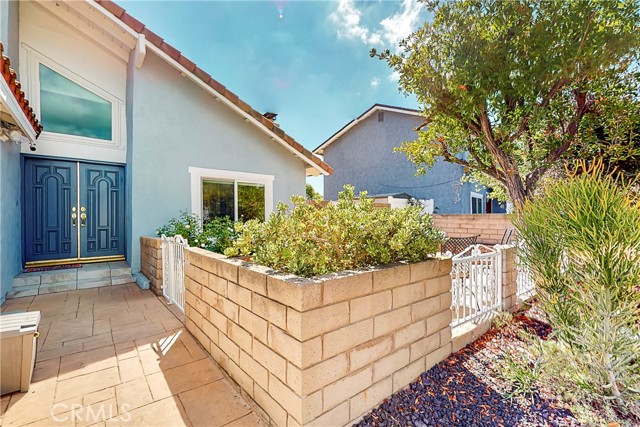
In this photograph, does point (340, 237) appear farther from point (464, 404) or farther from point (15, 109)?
point (15, 109)

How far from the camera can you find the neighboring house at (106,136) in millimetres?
5965

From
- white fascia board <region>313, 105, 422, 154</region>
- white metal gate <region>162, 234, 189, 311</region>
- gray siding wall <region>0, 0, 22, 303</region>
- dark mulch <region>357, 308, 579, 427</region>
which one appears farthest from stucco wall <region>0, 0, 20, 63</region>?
white fascia board <region>313, 105, 422, 154</region>

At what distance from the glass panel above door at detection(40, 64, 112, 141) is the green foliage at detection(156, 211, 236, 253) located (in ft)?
8.92

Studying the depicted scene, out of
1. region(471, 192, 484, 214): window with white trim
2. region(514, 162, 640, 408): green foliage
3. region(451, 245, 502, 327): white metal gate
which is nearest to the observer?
region(514, 162, 640, 408): green foliage

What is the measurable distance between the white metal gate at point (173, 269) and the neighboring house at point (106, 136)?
1.90 meters

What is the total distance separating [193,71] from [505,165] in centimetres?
690

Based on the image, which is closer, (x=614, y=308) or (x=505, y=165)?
(x=614, y=308)

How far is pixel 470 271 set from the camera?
3.54m

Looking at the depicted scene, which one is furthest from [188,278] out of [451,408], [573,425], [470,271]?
[573,425]

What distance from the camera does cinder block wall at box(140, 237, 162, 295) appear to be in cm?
519

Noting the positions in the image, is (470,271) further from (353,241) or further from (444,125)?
(444,125)

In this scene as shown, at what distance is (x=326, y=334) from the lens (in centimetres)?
186

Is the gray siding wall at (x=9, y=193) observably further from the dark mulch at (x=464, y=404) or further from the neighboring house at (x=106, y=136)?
the dark mulch at (x=464, y=404)

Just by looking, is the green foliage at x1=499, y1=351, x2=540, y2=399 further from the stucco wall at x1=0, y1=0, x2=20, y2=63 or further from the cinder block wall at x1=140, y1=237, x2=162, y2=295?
the stucco wall at x1=0, y1=0, x2=20, y2=63
